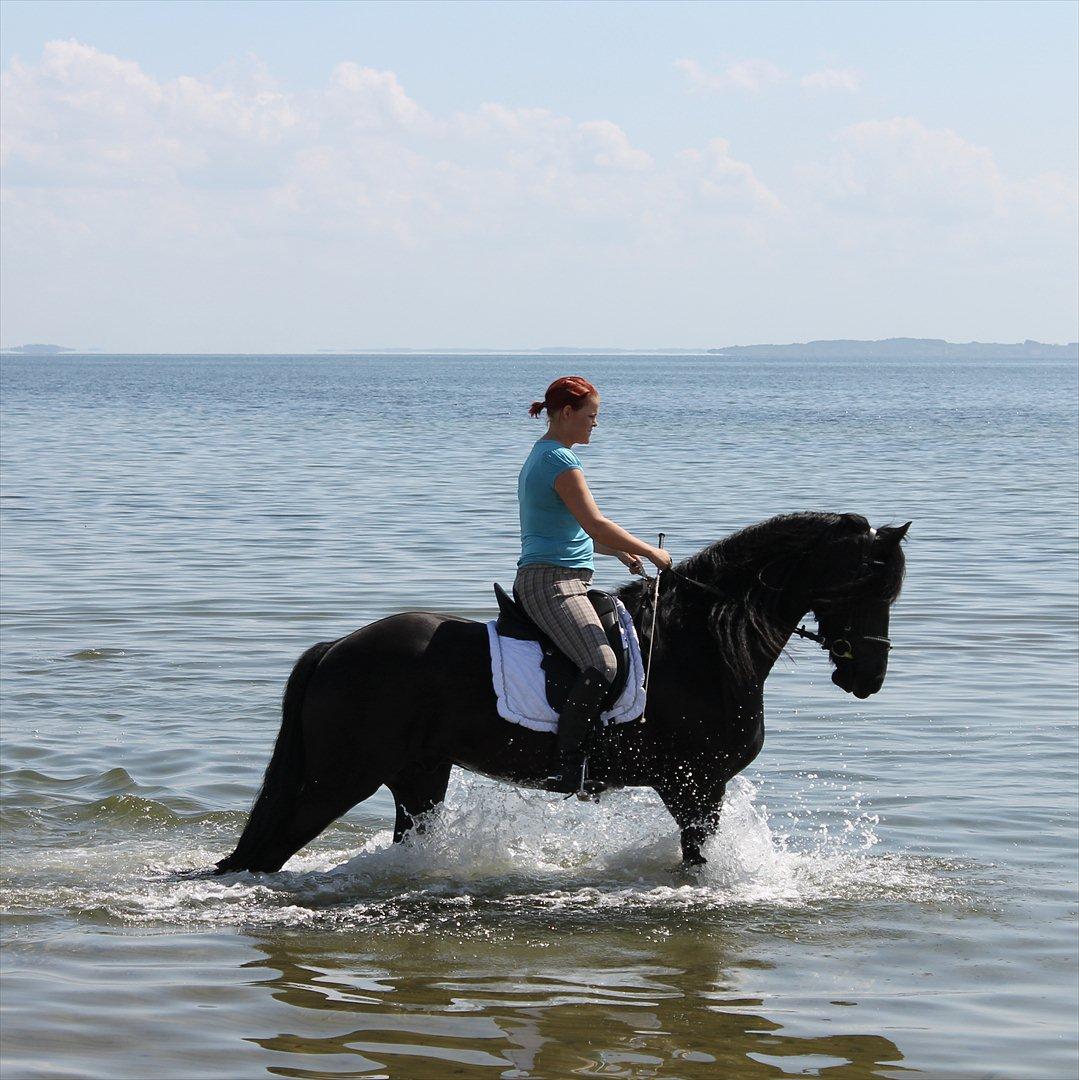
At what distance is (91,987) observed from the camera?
6.54m

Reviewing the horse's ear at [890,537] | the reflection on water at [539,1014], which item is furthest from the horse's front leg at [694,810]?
the horse's ear at [890,537]

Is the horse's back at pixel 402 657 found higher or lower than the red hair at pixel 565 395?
lower

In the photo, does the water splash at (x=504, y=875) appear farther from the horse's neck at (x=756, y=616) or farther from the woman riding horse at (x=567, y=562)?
the horse's neck at (x=756, y=616)

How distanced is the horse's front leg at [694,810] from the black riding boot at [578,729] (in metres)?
0.53

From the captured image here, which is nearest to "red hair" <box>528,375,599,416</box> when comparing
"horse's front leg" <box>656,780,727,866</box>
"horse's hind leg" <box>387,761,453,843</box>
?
"horse's hind leg" <box>387,761,453,843</box>

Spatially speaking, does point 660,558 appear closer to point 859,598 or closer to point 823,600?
point 823,600

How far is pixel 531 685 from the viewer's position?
296 inches

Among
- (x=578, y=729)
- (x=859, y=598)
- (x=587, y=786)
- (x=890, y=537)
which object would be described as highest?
(x=890, y=537)

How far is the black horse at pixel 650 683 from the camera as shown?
7527mm

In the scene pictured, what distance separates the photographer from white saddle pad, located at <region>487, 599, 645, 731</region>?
7516mm

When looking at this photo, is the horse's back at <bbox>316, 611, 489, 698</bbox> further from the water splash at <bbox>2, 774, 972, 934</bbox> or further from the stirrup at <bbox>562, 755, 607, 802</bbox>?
the water splash at <bbox>2, 774, 972, 934</bbox>

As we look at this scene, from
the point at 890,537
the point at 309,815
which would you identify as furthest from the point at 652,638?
the point at 309,815

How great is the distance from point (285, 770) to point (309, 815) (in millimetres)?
259

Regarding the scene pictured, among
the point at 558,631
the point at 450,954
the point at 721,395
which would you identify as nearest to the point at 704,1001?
the point at 450,954
